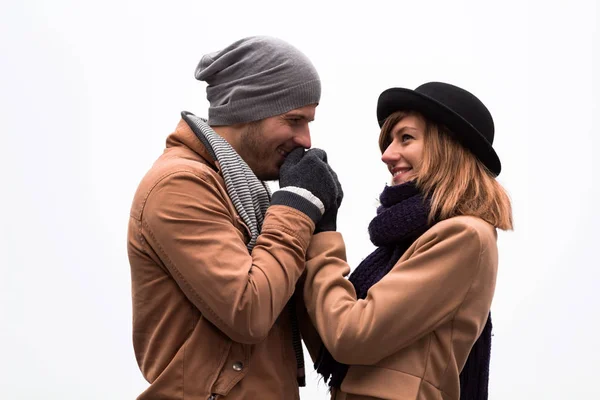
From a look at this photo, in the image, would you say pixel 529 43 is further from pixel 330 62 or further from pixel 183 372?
pixel 183 372

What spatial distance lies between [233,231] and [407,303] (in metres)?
0.41

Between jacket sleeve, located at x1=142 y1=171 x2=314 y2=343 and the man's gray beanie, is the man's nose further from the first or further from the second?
jacket sleeve, located at x1=142 y1=171 x2=314 y2=343

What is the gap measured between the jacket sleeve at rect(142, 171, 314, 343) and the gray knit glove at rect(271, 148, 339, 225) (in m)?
0.05

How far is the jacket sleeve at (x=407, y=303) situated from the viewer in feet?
5.79

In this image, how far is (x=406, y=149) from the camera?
1976mm

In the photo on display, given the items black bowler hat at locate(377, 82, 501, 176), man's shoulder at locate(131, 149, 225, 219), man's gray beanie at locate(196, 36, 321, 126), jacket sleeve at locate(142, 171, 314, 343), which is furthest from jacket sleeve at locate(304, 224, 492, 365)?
man's gray beanie at locate(196, 36, 321, 126)

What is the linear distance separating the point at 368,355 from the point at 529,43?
8.37 ft

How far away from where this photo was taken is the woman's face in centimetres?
196

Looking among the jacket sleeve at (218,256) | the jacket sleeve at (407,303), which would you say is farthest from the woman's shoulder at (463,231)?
the jacket sleeve at (218,256)

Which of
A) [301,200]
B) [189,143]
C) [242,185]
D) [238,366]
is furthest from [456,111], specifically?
[238,366]

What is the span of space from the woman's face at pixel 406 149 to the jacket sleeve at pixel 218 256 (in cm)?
33

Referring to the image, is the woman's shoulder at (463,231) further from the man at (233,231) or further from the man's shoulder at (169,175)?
the man's shoulder at (169,175)

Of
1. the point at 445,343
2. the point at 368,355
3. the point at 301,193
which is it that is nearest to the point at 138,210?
the point at 301,193

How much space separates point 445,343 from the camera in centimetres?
183
